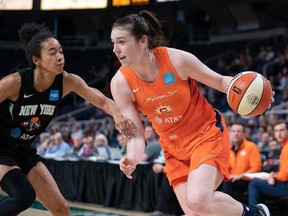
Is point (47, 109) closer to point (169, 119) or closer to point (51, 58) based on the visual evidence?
point (51, 58)

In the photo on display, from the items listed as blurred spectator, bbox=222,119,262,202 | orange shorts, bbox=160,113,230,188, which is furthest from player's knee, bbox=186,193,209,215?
blurred spectator, bbox=222,119,262,202

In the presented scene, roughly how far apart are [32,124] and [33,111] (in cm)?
11

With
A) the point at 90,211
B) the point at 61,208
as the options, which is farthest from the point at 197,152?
the point at 90,211

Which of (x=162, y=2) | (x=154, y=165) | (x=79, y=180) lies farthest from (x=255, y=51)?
(x=154, y=165)

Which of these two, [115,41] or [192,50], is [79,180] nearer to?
[115,41]

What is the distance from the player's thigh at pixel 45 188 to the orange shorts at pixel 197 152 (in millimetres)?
877

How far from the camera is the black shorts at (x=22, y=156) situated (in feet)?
14.7

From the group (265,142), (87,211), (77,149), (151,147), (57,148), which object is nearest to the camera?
(151,147)

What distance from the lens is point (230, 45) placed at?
17547mm

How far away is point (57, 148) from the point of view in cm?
1106

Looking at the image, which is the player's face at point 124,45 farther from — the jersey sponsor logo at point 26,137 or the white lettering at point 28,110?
the jersey sponsor logo at point 26,137

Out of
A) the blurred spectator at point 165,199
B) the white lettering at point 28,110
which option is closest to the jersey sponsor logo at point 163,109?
the white lettering at point 28,110

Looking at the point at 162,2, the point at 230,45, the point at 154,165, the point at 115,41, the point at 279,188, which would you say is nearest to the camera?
the point at 115,41

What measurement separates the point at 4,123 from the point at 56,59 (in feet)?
2.03
